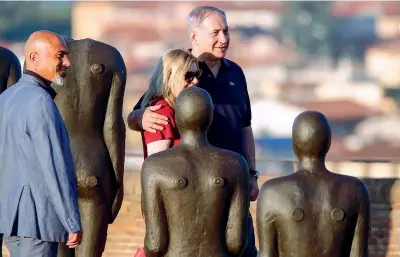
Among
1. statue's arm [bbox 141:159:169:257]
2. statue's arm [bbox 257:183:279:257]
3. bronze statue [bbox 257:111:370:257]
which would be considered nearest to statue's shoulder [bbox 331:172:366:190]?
bronze statue [bbox 257:111:370:257]

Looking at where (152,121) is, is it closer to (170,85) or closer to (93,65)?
(170,85)

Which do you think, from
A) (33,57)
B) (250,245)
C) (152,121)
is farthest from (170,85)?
(250,245)

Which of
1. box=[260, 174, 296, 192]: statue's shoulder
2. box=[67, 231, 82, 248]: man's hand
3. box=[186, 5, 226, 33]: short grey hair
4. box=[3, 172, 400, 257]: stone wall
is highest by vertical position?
box=[186, 5, 226, 33]: short grey hair

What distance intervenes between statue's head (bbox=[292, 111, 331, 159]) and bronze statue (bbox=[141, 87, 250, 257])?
35 cm

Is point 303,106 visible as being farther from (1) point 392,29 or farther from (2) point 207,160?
(2) point 207,160

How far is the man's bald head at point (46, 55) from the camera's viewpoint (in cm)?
675

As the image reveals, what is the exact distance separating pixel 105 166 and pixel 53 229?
1312mm

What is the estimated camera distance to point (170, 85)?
7.28 metres

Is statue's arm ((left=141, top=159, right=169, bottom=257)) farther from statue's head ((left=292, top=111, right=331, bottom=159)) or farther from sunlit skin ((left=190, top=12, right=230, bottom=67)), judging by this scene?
sunlit skin ((left=190, top=12, right=230, bottom=67))

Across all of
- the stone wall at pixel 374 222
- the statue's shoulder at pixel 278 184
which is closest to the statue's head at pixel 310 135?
the statue's shoulder at pixel 278 184

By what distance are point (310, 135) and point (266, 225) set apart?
39 cm

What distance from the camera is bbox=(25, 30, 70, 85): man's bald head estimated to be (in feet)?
22.2

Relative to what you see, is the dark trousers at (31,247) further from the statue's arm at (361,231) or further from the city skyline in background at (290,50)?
the city skyline in background at (290,50)

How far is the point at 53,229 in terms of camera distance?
261 inches
